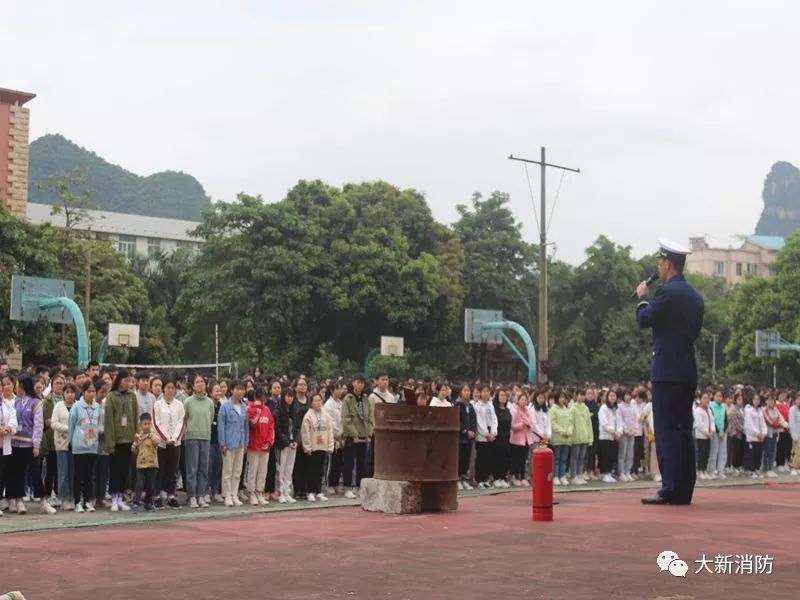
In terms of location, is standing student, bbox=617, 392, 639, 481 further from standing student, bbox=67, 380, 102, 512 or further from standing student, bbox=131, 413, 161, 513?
standing student, bbox=67, 380, 102, 512

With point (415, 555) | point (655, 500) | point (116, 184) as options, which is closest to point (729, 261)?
point (116, 184)

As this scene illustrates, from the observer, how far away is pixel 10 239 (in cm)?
3397

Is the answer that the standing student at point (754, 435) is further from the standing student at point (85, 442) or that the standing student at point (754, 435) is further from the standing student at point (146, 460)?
the standing student at point (85, 442)

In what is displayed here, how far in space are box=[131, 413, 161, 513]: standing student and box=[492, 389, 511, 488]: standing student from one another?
21.4ft

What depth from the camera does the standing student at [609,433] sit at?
2038 centimetres

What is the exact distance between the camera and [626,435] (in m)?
20.7

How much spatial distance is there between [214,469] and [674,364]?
23.1ft

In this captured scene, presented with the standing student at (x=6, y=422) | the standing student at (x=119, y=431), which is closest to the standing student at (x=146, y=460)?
the standing student at (x=119, y=431)

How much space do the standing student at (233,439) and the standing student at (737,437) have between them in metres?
11.8

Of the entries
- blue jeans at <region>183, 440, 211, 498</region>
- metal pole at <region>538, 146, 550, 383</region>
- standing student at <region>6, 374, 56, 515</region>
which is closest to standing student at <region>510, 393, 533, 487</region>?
blue jeans at <region>183, 440, 211, 498</region>

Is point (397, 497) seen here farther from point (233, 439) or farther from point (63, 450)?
point (63, 450)

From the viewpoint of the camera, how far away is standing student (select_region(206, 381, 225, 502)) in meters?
15.3

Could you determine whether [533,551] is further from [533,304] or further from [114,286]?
[533,304]

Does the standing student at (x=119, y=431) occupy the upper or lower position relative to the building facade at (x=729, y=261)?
lower
